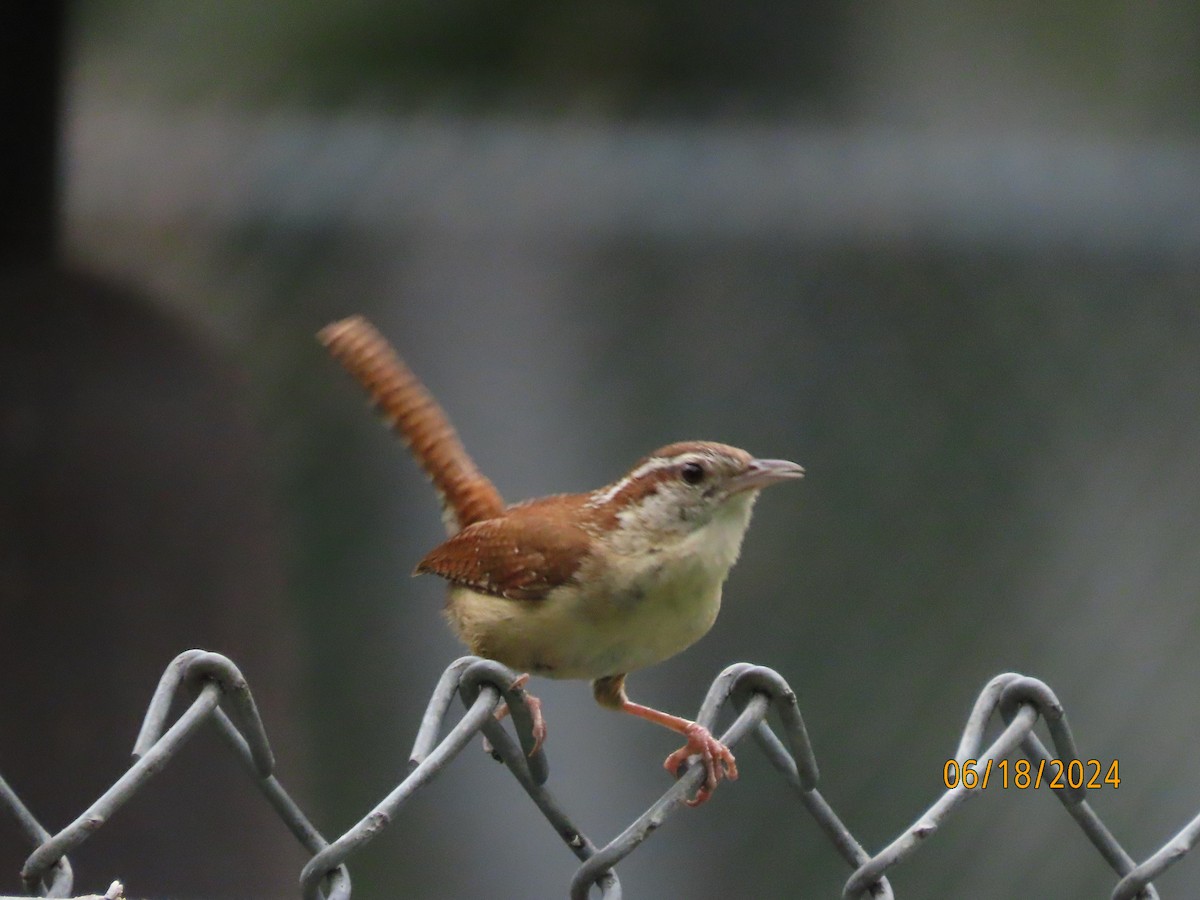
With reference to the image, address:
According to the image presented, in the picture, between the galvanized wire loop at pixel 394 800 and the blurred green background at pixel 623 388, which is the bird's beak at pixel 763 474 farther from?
the blurred green background at pixel 623 388

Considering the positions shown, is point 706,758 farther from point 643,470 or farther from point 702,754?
point 643,470

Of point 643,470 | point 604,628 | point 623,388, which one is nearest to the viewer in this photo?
point 604,628

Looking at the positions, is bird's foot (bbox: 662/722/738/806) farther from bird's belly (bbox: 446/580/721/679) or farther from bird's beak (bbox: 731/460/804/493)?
bird's beak (bbox: 731/460/804/493)

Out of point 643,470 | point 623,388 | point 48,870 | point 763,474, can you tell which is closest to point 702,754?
point 763,474

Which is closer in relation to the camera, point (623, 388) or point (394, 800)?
point (394, 800)

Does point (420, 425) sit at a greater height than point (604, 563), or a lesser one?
greater

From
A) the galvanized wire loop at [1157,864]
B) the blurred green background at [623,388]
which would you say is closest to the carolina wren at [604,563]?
the galvanized wire loop at [1157,864]

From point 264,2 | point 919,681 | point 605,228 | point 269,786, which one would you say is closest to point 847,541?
point 919,681
